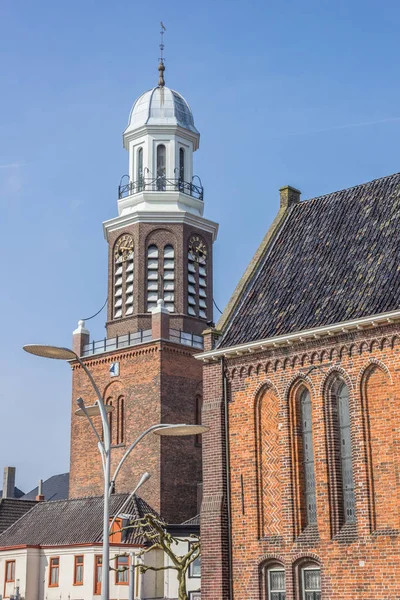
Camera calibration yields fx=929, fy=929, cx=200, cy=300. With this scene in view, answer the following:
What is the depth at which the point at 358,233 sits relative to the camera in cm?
3241

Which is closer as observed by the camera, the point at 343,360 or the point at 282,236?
the point at 343,360

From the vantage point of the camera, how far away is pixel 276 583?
28.9m

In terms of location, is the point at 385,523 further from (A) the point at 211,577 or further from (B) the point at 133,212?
(B) the point at 133,212

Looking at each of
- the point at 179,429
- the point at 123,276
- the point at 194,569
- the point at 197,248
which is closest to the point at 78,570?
the point at 194,569

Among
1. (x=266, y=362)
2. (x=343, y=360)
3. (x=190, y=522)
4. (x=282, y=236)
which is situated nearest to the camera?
(x=343, y=360)

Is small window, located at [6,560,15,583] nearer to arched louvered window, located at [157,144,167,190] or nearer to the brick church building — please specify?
the brick church building

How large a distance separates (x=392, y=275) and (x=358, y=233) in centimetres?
349

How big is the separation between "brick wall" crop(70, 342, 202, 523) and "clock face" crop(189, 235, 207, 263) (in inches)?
268

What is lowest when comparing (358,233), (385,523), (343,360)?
(385,523)

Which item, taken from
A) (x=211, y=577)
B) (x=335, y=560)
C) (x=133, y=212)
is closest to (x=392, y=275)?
(x=335, y=560)

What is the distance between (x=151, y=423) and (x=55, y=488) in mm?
37231

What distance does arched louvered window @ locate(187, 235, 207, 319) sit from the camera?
54625mm

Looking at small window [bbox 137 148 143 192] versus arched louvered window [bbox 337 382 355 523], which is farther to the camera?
small window [bbox 137 148 143 192]

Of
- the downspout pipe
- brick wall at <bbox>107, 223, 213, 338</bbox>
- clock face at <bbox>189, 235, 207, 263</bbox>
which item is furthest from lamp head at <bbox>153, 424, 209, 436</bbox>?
clock face at <bbox>189, 235, 207, 263</bbox>
